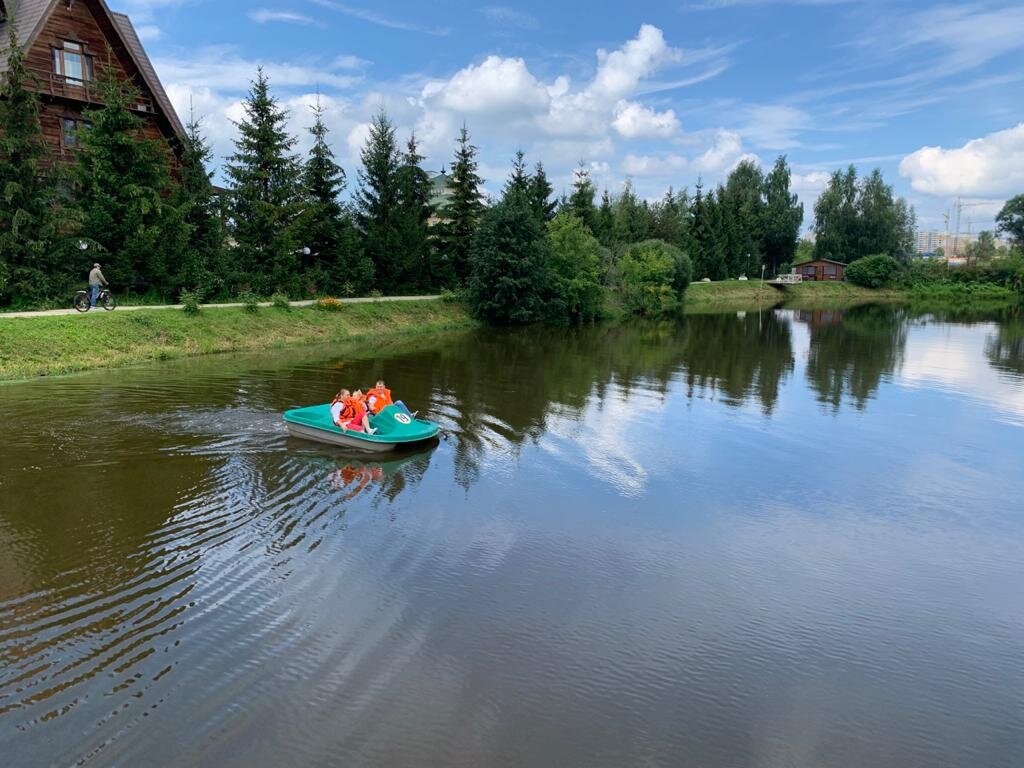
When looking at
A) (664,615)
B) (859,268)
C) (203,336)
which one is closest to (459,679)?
(664,615)

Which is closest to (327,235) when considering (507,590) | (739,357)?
(739,357)

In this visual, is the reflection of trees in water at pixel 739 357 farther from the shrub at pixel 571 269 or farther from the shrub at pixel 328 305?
the shrub at pixel 328 305

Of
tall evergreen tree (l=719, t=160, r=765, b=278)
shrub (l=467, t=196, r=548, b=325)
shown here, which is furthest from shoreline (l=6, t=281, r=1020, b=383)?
tall evergreen tree (l=719, t=160, r=765, b=278)

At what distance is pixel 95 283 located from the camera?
25250 millimetres

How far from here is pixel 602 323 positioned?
1834 inches

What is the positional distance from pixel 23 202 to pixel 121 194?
11.5 ft

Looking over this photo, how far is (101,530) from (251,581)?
299cm

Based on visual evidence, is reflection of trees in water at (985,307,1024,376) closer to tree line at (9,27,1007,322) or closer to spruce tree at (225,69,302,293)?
tree line at (9,27,1007,322)

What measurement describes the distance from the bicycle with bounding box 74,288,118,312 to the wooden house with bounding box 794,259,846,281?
8043cm

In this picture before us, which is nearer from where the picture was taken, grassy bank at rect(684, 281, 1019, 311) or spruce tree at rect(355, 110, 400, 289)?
spruce tree at rect(355, 110, 400, 289)

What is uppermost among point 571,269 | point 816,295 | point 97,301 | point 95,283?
point 571,269

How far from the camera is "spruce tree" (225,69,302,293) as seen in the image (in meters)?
33.6

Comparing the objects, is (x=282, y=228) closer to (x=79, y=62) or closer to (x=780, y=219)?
(x=79, y=62)

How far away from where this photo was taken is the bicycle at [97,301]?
25.1m
